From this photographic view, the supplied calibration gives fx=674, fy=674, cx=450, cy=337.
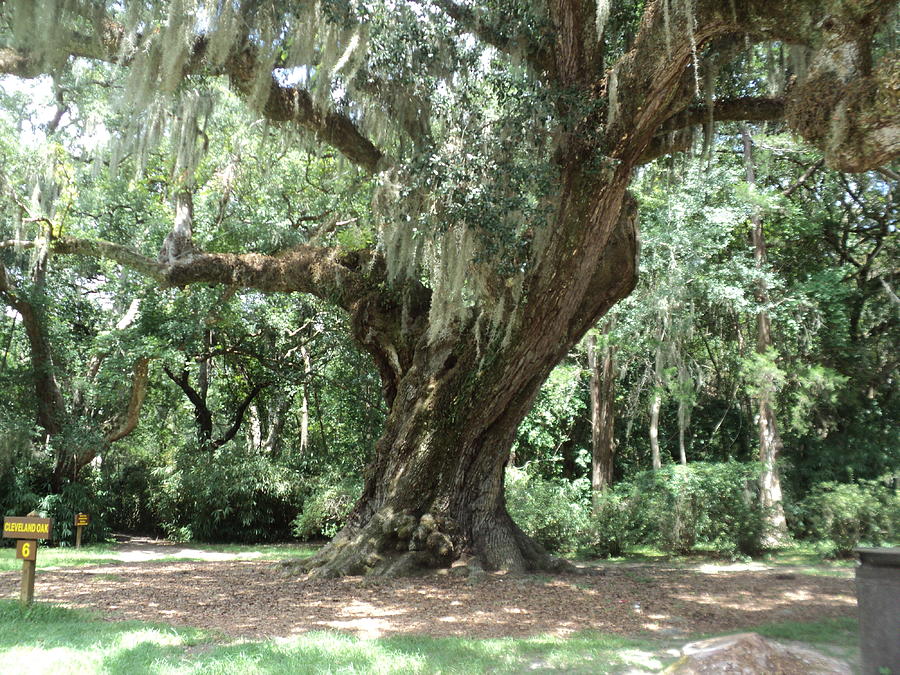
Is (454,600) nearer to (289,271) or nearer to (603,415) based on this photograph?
(289,271)

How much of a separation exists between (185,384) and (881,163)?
13.9m

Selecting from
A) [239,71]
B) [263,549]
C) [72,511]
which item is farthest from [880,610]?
[72,511]

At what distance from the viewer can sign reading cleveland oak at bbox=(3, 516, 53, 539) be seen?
4.95 metres

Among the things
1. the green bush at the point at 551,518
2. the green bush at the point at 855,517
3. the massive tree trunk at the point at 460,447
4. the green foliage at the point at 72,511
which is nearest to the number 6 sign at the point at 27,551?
the massive tree trunk at the point at 460,447

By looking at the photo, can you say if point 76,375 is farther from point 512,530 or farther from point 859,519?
point 859,519

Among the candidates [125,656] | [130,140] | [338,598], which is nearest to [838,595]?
[338,598]

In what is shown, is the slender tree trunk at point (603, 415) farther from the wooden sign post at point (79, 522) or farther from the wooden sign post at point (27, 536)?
the wooden sign post at point (27, 536)

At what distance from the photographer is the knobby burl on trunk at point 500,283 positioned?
623 cm

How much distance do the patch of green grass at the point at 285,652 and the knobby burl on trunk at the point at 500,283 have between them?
2.69m

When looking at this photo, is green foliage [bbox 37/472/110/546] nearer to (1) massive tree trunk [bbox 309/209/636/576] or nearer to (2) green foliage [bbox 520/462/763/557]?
(1) massive tree trunk [bbox 309/209/636/576]

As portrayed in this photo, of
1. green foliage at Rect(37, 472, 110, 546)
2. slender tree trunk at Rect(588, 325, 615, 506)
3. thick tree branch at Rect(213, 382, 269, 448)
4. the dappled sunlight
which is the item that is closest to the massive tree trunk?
the dappled sunlight

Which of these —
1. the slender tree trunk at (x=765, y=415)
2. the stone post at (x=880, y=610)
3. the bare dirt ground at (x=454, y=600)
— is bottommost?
the bare dirt ground at (x=454, y=600)

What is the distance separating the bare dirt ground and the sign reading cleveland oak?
0.77 metres

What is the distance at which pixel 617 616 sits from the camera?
525cm
